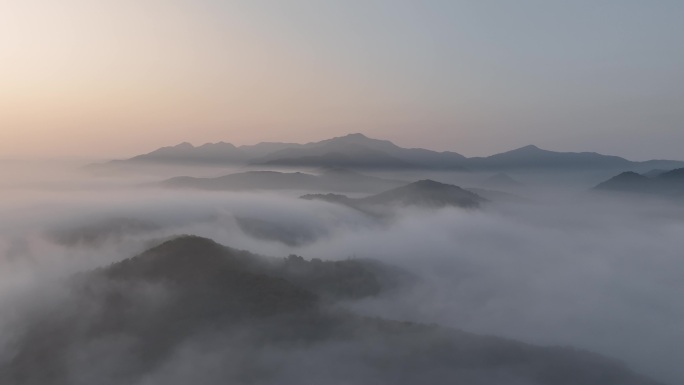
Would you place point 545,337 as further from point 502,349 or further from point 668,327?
point 668,327

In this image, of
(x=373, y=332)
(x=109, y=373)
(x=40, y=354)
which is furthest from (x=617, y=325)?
(x=40, y=354)

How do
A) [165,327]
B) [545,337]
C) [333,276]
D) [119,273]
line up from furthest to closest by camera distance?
[333,276] → [545,337] → [119,273] → [165,327]

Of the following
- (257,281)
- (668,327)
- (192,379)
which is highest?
(257,281)

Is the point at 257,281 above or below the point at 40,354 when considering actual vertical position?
above

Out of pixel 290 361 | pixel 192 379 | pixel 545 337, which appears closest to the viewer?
pixel 192 379

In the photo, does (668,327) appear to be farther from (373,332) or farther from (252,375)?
(252,375)

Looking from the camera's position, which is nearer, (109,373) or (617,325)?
(109,373)
